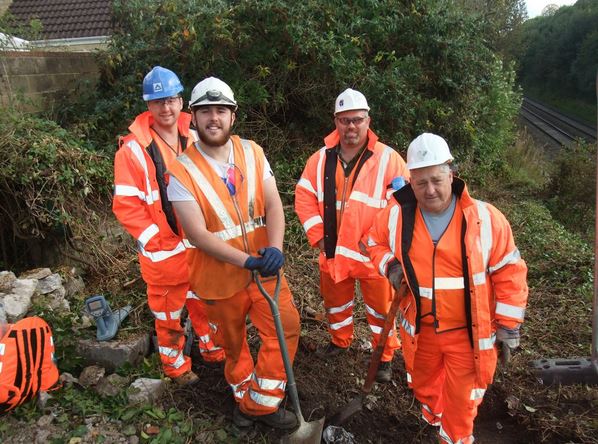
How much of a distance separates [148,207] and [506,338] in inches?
97.5

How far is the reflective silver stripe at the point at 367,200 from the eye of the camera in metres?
3.32

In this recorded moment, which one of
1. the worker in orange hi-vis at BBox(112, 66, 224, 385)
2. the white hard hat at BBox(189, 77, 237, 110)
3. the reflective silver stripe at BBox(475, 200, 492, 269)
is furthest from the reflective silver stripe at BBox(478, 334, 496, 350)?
the worker in orange hi-vis at BBox(112, 66, 224, 385)

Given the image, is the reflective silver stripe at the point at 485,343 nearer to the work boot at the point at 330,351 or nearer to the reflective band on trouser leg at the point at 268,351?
the reflective band on trouser leg at the point at 268,351

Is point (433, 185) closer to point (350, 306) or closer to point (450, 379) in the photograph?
point (450, 379)

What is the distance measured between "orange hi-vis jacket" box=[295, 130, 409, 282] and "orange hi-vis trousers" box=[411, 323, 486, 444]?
801mm

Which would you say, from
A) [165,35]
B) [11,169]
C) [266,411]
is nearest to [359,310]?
[266,411]

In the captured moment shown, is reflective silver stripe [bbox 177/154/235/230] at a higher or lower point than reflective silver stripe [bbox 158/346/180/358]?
higher

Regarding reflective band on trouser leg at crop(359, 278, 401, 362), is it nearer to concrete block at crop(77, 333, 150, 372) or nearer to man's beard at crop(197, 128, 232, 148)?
man's beard at crop(197, 128, 232, 148)

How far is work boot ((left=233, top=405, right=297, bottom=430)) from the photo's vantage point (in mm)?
3057

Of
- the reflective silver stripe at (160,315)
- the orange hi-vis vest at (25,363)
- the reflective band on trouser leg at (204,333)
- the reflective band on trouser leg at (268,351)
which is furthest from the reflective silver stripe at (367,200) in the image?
the orange hi-vis vest at (25,363)

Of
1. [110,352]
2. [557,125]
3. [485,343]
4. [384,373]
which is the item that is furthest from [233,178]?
[557,125]

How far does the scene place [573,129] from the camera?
91.6ft

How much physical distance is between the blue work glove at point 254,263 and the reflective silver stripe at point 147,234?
3.36 feet

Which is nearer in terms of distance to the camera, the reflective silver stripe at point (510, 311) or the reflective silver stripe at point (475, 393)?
the reflective silver stripe at point (510, 311)
